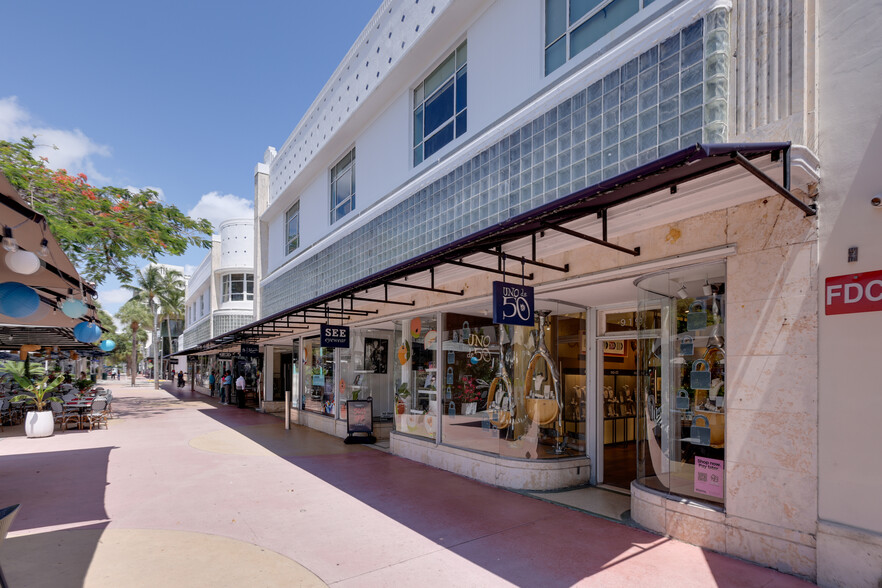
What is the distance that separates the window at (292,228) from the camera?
1877 cm

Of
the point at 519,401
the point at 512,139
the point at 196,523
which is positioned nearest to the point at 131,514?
the point at 196,523

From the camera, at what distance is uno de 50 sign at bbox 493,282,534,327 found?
20.0ft

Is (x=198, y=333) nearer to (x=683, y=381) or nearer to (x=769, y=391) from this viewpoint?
(x=683, y=381)

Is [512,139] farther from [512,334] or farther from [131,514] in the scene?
[131,514]

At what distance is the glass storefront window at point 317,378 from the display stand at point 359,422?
1.88m

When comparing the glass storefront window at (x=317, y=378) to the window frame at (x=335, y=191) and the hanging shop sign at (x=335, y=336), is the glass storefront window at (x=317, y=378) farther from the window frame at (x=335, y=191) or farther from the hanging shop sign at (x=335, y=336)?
the window frame at (x=335, y=191)

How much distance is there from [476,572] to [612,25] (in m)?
6.62

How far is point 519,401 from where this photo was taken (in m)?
8.38

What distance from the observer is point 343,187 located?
14852mm

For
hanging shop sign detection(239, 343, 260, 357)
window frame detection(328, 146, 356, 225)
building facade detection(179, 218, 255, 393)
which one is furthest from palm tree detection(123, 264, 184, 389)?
window frame detection(328, 146, 356, 225)

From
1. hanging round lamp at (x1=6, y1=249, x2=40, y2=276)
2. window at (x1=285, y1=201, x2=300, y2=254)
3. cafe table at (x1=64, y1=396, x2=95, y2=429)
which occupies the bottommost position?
cafe table at (x1=64, y1=396, x2=95, y2=429)

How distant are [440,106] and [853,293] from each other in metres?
7.94

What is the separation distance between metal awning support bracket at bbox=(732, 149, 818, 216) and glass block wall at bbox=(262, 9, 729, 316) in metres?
1.11

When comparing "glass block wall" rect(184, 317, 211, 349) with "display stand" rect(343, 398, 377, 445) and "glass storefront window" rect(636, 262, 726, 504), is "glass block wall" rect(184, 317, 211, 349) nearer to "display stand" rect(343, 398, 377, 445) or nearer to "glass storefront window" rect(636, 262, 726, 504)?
"display stand" rect(343, 398, 377, 445)
